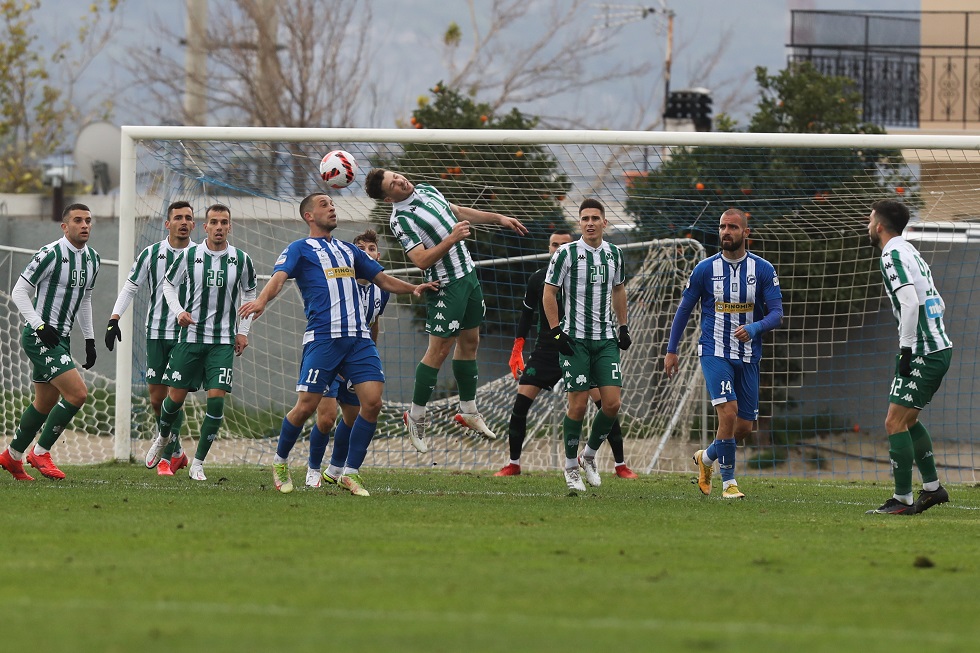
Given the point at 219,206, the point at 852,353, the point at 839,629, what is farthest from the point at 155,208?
the point at 839,629

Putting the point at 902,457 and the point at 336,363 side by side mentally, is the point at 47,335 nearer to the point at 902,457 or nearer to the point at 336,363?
the point at 336,363

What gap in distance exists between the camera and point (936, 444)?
1697cm

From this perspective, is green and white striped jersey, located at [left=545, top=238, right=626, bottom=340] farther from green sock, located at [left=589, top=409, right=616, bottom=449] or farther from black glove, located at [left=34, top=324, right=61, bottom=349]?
black glove, located at [left=34, top=324, right=61, bottom=349]

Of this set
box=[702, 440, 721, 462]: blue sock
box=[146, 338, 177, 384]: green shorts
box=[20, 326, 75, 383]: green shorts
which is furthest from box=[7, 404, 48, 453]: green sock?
box=[702, 440, 721, 462]: blue sock

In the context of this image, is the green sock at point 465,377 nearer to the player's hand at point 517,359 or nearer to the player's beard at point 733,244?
the player's hand at point 517,359

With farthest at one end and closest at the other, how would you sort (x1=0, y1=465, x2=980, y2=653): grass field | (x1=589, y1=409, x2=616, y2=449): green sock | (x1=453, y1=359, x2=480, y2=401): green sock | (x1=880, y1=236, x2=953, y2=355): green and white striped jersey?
1. (x1=589, y1=409, x2=616, y2=449): green sock
2. (x1=453, y1=359, x2=480, y2=401): green sock
3. (x1=880, y1=236, x2=953, y2=355): green and white striped jersey
4. (x1=0, y1=465, x2=980, y2=653): grass field

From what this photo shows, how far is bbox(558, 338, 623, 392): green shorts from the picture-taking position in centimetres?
1055

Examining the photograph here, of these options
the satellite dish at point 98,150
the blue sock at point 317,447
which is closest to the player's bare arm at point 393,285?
the blue sock at point 317,447

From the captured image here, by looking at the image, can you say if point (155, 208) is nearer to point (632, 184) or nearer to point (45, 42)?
A: point (632, 184)

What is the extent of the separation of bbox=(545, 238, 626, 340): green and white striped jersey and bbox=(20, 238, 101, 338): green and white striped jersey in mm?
3858

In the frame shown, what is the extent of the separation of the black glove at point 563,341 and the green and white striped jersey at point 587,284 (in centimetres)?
8

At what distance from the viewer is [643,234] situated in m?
16.1

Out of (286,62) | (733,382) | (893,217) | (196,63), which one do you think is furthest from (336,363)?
(196,63)

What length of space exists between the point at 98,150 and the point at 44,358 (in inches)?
820
